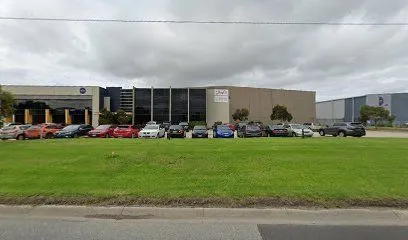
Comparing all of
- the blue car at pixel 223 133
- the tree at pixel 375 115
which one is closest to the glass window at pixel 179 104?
the tree at pixel 375 115

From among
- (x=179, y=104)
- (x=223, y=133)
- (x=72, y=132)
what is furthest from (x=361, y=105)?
(x=72, y=132)

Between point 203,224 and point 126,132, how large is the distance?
3339cm

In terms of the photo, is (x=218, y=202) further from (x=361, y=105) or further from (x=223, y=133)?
(x=361, y=105)

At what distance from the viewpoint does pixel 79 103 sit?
74.2 metres

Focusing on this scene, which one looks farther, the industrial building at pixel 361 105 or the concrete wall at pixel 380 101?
the industrial building at pixel 361 105

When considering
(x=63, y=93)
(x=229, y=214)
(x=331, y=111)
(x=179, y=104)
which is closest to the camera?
(x=229, y=214)

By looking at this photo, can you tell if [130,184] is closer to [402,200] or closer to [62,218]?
[62,218]

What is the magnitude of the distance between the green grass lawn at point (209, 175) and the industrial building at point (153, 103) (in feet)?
208

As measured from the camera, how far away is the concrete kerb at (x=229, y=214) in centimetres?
663

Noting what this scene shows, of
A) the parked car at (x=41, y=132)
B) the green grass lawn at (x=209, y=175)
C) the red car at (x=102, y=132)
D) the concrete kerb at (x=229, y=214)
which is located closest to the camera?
the concrete kerb at (x=229, y=214)

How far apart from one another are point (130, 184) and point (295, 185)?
3.78 m

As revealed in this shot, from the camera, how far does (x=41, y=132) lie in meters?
37.1

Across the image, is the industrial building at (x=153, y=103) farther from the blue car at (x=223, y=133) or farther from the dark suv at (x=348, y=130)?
the dark suv at (x=348, y=130)

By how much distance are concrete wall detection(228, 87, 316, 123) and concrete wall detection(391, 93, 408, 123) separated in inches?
860
